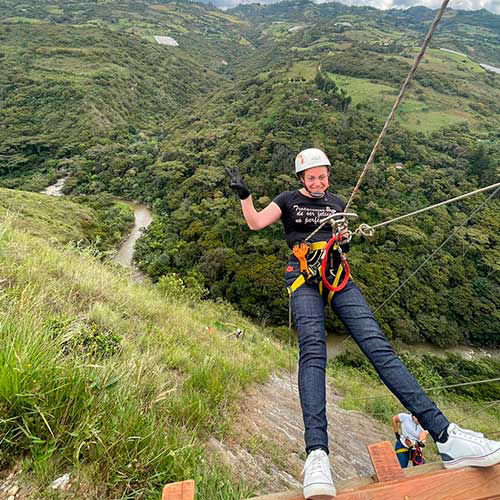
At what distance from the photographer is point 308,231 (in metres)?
2.31

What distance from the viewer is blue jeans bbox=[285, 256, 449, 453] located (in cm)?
147

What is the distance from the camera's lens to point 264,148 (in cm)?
4775

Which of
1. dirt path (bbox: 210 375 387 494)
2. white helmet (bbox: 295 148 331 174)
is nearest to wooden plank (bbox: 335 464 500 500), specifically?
dirt path (bbox: 210 375 387 494)

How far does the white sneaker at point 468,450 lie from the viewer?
4.08 feet

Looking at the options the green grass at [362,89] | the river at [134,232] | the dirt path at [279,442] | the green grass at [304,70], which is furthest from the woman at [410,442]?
the green grass at [304,70]

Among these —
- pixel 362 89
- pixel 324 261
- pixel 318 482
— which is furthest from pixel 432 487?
pixel 362 89

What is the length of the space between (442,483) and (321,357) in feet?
2.20

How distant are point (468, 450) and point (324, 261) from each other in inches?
42.8

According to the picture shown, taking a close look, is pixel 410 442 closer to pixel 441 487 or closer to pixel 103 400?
pixel 441 487

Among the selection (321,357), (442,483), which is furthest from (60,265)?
(442,483)

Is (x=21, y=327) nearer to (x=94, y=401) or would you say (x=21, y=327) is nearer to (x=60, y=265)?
(x=94, y=401)

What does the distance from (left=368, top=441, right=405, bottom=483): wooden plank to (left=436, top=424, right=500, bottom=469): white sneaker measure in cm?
24

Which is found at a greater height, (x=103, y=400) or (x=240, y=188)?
(x=240, y=188)

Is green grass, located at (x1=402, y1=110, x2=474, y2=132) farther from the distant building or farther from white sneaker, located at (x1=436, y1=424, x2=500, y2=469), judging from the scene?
the distant building
